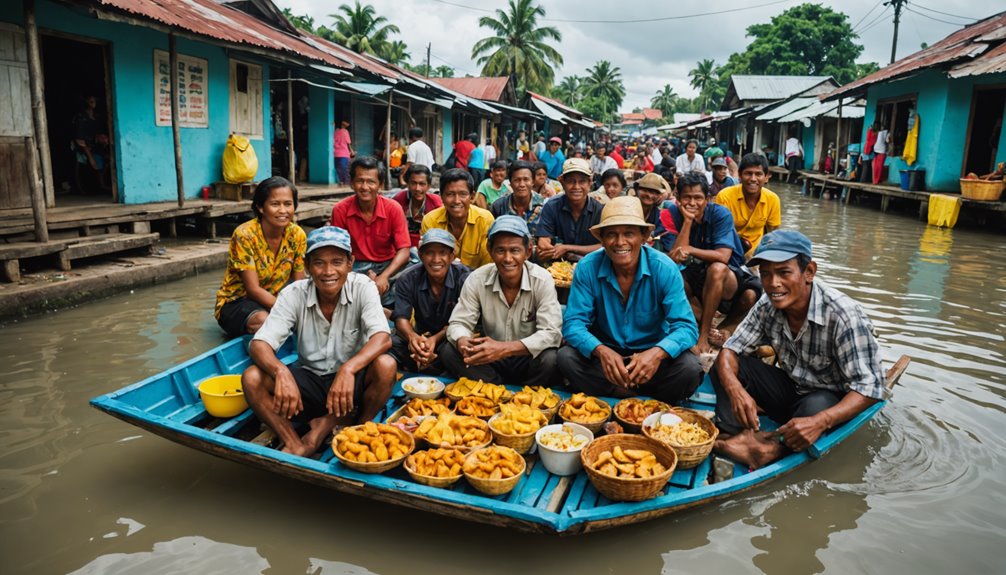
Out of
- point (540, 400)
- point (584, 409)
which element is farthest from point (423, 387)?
point (584, 409)

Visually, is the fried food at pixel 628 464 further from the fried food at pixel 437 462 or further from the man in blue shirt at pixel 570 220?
the man in blue shirt at pixel 570 220

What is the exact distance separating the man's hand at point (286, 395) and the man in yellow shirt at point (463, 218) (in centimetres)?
257

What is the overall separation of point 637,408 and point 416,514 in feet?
4.64

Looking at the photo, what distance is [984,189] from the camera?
12.1 meters

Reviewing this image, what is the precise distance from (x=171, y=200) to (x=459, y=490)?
353 inches

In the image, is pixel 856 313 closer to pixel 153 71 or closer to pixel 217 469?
pixel 217 469

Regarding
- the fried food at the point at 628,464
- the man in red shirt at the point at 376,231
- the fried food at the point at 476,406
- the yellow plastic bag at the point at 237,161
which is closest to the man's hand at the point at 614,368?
the fried food at the point at 628,464

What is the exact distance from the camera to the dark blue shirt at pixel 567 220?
6527mm

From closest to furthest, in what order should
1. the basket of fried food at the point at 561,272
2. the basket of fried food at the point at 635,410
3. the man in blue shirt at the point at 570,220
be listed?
the basket of fried food at the point at 635,410
the basket of fried food at the point at 561,272
the man in blue shirt at the point at 570,220

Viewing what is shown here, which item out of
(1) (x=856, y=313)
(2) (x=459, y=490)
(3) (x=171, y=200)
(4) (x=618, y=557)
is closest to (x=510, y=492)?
(2) (x=459, y=490)

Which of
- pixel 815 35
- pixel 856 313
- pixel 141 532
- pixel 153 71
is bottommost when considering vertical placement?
pixel 141 532

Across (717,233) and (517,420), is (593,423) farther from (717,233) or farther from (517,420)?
(717,233)

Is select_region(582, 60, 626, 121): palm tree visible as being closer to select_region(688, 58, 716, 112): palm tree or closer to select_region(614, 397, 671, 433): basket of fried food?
select_region(688, 58, 716, 112): palm tree

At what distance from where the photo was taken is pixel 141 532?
321 centimetres
